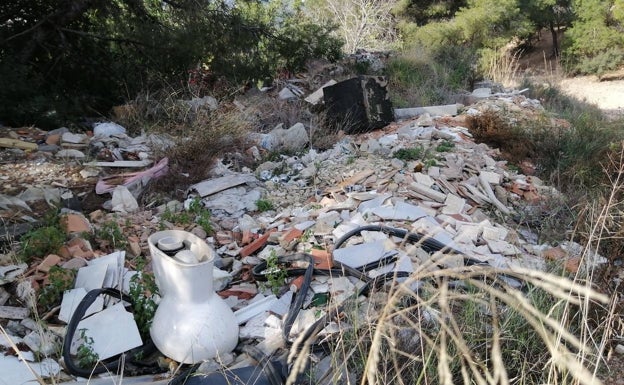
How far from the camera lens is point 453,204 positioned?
412 cm

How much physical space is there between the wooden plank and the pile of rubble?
0.02m

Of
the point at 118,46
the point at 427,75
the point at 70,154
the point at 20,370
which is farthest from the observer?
the point at 427,75

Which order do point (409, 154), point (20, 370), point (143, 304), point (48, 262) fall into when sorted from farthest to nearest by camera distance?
point (409, 154), point (48, 262), point (143, 304), point (20, 370)

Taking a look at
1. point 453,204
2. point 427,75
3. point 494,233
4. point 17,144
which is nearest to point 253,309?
point 494,233

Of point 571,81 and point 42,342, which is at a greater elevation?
point 42,342

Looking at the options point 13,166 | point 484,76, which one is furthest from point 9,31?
point 484,76

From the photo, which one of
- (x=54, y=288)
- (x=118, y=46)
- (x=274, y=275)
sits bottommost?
(x=274, y=275)

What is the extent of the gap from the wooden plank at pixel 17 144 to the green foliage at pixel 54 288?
3306mm

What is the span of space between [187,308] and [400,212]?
77.9 inches

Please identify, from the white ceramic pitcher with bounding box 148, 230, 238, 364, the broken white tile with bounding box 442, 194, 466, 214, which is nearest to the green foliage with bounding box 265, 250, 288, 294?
the white ceramic pitcher with bounding box 148, 230, 238, 364

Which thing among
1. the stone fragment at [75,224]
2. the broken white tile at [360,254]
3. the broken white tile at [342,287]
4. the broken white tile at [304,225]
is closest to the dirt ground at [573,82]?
the broken white tile at [304,225]

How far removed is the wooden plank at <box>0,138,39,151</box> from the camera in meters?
5.40

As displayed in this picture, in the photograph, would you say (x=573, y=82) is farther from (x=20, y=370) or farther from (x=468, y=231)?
(x=20, y=370)

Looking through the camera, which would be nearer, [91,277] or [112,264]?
[91,277]
